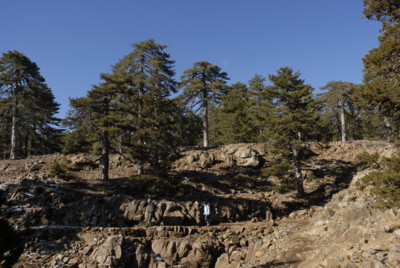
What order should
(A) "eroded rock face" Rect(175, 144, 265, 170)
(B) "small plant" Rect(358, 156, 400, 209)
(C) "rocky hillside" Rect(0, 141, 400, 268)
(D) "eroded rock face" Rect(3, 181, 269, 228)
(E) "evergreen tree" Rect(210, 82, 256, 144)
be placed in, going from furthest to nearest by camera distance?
(E) "evergreen tree" Rect(210, 82, 256, 144) → (A) "eroded rock face" Rect(175, 144, 265, 170) → (D) "eroded rock face" Rect(3, 181, 269, 228) → (C) "rocky hillside" Rect(0, 141, 400, 268) → (B) "small plant" Rect(358, 156, 400, 209)

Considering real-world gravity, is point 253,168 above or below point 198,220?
above

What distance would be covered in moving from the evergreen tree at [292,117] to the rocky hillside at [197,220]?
3.67 metres

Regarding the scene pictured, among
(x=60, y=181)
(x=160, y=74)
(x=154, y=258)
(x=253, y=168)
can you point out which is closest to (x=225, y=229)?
(x=154, y=258)

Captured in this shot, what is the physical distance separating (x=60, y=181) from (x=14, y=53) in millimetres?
16482

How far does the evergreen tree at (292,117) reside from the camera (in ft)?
67.7

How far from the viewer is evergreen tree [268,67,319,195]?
20.6m

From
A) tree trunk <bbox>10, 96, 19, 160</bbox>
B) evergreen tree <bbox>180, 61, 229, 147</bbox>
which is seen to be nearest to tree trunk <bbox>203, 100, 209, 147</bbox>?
evergreen tree <bbox>180, 61, 229, 147</bbox>

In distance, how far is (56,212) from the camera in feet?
52.1

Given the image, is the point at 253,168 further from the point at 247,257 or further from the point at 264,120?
the point at 247,257

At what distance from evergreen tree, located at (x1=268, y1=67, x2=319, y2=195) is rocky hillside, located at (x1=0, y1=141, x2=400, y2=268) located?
3667 millimetres

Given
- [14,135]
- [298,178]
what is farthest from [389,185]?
[14,135]

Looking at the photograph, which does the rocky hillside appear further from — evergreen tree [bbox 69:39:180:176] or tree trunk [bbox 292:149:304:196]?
evergreen tree [bbox 69:39:180:176]

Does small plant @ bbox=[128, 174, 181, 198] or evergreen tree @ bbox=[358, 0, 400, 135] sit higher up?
evergreen tree @ bbox=[358, 0, 400, 135]

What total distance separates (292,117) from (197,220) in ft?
37.3
